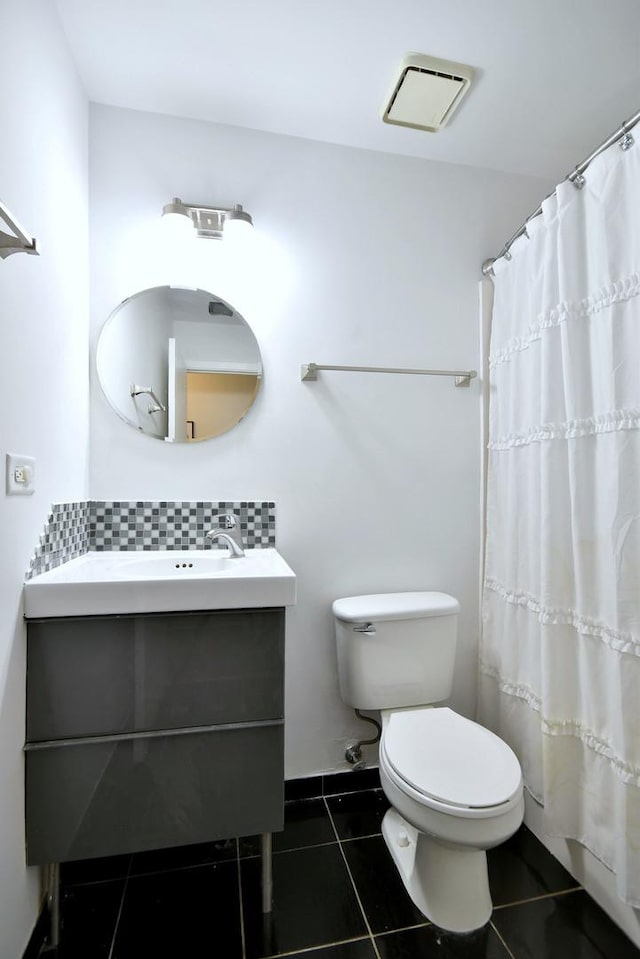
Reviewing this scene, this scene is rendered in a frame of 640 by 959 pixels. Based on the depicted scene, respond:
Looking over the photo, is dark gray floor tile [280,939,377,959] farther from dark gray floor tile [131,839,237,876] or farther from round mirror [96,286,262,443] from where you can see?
round mirror [96,286,262,443]

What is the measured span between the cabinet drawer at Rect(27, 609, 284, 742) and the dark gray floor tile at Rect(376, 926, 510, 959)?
64 centimetres

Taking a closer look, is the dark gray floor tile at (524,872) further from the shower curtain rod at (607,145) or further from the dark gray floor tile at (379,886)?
the shower curtain rod at (607,145)

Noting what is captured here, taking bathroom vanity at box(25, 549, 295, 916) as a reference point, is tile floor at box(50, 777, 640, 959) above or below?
below

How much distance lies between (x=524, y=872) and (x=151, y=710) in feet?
4.02

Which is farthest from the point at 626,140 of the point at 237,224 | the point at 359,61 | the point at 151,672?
the point at 151,672

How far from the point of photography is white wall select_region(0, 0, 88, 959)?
3.21 ft

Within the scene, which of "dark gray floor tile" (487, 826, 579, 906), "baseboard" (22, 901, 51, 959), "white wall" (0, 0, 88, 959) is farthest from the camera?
"dark gray floor tile" (487, 826, 579, 906)

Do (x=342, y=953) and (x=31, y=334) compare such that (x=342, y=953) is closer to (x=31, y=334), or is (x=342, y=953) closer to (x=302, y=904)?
(x=302, y=904)

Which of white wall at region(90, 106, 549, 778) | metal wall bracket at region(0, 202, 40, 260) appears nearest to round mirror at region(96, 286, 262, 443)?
white wall at region(90, 106, 549, 778)

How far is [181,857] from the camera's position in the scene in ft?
4.63

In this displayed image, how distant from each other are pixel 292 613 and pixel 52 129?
1632 millimetres

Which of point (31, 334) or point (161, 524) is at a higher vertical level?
point (31, 334)

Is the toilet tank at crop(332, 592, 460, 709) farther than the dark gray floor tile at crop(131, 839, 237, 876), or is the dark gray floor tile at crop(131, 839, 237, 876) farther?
the toilet tank at crop(332, 592, 460, 709)

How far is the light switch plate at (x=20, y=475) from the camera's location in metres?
1.00
